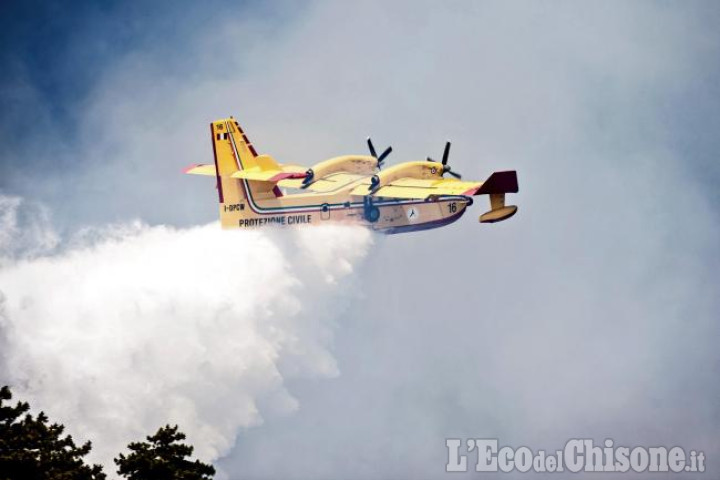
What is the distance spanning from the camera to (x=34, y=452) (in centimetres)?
4800

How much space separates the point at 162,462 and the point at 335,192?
28666 millimetres

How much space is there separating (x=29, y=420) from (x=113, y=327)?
2877cm

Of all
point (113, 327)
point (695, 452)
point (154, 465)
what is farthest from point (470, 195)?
point (695, 452)

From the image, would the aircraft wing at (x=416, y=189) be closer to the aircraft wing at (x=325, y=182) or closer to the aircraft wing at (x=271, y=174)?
the aircraft wing at (x=325, y=182)

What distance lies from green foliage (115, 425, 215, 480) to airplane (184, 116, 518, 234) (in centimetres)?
2779

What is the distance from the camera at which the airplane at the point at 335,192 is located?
75.9 m

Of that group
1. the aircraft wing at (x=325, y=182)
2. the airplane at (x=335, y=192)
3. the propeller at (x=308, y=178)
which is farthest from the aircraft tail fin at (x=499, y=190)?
the propeller at (x=308, y=178)

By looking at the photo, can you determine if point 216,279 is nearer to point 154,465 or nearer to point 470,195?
point 470,195

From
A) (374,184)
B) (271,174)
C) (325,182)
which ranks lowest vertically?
(374,184)

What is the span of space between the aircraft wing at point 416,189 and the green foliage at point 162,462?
2771 cm

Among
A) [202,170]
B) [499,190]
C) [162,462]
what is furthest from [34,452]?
[202,170]

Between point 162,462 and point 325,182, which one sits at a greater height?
point 325,182

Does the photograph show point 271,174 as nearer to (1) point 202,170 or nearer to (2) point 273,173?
(2) point 273,173

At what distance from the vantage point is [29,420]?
48.8 m
